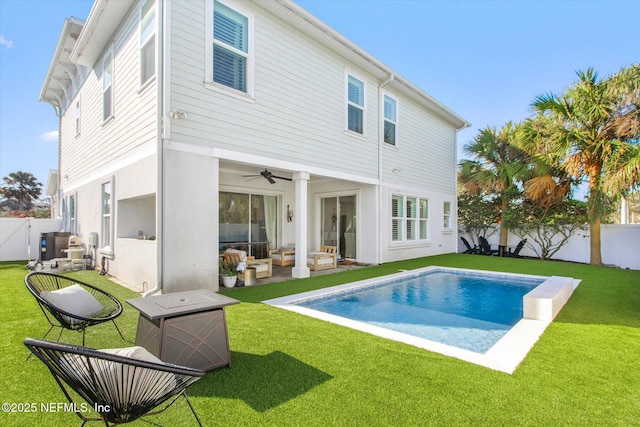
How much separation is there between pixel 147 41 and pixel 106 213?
4.63 m

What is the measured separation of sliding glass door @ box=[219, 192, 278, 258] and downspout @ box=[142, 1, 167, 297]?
13.1 feet

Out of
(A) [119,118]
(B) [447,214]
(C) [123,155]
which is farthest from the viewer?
(B) [447,214]

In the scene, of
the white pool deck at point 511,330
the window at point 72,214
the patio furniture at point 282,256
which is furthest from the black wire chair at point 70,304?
the window at point 72,214

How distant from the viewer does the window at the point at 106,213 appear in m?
8.27

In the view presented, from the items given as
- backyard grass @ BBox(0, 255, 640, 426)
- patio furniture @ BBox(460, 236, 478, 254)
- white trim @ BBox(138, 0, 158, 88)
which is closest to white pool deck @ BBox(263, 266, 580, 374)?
backyard grass @ BBox(0, 255, 640, 426)

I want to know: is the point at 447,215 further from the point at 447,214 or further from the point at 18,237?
the point at 18,237

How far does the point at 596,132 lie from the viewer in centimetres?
1025

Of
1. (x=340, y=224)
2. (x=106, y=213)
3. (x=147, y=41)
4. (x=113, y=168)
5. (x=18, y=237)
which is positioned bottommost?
(x=18, y=237)

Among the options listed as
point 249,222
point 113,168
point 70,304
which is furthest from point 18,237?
point 70,304

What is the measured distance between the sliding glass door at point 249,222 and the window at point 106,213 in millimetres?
2858

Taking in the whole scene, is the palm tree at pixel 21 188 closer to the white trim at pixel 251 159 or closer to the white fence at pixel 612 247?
the white trim at pixel 251 159

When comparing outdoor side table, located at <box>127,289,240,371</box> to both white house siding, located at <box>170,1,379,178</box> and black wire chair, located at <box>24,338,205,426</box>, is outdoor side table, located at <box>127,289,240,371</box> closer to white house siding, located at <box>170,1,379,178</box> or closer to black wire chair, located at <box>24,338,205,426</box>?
black wire chair, located at <box>24,338,205,426</box>

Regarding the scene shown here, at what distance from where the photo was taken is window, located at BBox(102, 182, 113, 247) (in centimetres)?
827

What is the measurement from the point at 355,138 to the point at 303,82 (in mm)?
2488
